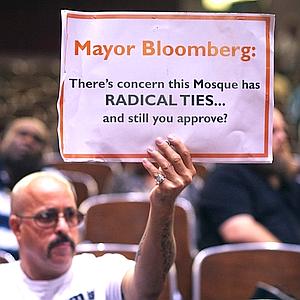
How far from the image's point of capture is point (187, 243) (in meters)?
4.40

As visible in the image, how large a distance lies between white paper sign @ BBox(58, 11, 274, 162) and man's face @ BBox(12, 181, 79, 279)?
573 mm

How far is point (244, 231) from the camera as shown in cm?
444

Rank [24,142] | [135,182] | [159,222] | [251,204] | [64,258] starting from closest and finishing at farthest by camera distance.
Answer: [159,222]
[64,258]
[251,204]
[135,182]
[24,142]

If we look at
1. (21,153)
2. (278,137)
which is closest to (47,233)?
(278,137)

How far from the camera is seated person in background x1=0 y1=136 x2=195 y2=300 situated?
2562mm

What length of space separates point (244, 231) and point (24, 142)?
224 cm

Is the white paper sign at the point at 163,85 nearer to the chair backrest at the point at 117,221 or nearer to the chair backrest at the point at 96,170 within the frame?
the chair backrest at the point at 117,221

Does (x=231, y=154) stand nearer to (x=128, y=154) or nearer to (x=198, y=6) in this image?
(x=128, y=154)

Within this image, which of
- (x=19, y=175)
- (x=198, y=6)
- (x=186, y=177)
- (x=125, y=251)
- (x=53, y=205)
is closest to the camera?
(x=186, y=177)

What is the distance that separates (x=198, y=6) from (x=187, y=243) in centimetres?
862

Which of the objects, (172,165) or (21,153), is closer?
(172,165)

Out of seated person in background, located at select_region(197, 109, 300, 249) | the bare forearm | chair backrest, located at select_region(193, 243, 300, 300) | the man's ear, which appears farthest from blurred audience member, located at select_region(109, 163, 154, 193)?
the bare forearm

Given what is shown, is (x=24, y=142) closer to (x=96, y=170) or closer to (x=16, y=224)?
(x=96, y=170)

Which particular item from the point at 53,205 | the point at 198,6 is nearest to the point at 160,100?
the point at 53,205
